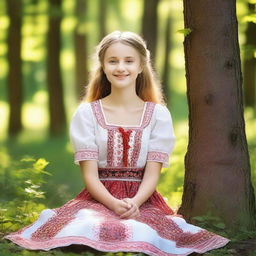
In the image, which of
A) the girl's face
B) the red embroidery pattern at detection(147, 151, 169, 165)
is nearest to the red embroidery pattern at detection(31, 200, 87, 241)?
the red embroidery pattern at detection(147, 151, 169, 165)

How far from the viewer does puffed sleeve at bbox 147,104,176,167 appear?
16.8 ft

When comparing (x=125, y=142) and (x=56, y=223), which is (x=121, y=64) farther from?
(x=56, y=223)

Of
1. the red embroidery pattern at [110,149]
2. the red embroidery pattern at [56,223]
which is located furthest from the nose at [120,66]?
the red embroidery pattern at [56,223]

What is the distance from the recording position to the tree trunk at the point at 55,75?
1673cm

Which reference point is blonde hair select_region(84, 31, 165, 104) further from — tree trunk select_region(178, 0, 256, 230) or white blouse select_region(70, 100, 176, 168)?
tree trunk select_region(178, 0, 256, 230)

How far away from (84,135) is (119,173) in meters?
0.37

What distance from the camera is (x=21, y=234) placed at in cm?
485

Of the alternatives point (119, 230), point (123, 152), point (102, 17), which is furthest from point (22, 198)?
point (102, 17)

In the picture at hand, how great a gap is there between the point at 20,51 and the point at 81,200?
1261cm

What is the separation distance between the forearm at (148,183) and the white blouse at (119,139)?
0.17ft

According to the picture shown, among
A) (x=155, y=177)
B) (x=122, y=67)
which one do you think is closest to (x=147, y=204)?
(x=155, y=177)

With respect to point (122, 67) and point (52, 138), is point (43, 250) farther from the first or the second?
point (52, 138)

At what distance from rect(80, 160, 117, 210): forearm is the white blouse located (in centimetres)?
6

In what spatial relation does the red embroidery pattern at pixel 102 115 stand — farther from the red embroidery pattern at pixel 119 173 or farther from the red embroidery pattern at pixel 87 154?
the red embroidery pattern at pixel 119 173
